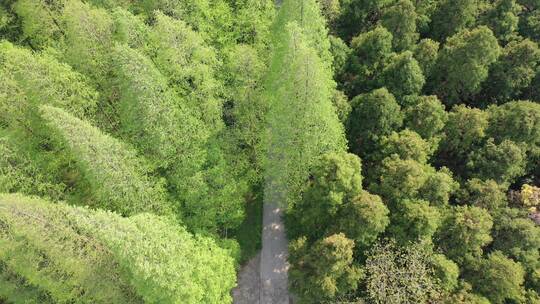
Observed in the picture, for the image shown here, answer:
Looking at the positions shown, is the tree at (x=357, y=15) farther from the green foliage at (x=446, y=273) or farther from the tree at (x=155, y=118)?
the green foliage at (x=446, y=273)

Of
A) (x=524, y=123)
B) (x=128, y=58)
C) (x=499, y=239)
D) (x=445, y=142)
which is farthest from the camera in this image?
(x=445, y=142)

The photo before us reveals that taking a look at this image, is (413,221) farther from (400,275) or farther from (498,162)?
(498,162)

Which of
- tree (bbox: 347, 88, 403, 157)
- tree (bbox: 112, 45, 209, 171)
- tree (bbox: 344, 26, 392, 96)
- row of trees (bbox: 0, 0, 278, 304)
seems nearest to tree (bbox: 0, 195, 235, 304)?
row of trees (bbox: 0, 0, 278, 304)

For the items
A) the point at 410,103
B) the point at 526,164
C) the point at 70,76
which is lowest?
the point at 526,164

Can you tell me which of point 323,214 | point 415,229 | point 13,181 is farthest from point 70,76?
point 415,229

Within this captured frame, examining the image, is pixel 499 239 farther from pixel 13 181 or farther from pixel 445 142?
pixel 13 181

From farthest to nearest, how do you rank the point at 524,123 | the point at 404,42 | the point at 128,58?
1. the point at 404,42
2. the point at 524,123
3. the point at 128,58

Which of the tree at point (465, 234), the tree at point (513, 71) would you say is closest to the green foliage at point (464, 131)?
the tree at point (513, 71)
